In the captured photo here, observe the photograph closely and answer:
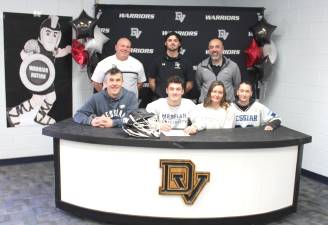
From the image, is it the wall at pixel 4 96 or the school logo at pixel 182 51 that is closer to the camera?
the wall at pixel 4 96

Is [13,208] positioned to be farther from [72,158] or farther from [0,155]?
[0,155]

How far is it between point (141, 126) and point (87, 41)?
6.47 ft

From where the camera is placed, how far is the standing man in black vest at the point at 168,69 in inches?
157

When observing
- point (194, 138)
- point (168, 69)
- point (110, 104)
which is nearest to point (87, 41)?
point (168, 69)

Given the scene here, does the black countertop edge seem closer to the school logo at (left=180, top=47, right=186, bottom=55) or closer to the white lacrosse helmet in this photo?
the white lacrosse helmet

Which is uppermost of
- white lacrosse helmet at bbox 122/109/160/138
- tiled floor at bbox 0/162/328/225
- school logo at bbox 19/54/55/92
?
school logo at bbox 19/54/55/92

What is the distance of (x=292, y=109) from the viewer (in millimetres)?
4484

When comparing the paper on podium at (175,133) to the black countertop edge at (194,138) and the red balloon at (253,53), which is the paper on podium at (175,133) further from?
the red balloon at (253,53)

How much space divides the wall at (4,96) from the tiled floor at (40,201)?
25cm

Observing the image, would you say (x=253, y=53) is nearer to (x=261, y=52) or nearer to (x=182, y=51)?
(x=261, y=52)

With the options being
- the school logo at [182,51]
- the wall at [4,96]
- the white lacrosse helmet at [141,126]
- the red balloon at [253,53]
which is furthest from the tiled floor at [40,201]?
the school logo at [182,51]

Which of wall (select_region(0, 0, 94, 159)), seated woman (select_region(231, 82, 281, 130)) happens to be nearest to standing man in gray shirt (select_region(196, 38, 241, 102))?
seated woman (select_region(231, 82, 281, 130))

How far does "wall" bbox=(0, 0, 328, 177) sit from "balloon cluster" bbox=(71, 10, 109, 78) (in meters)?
0.35

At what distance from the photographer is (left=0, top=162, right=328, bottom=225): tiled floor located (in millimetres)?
3031
